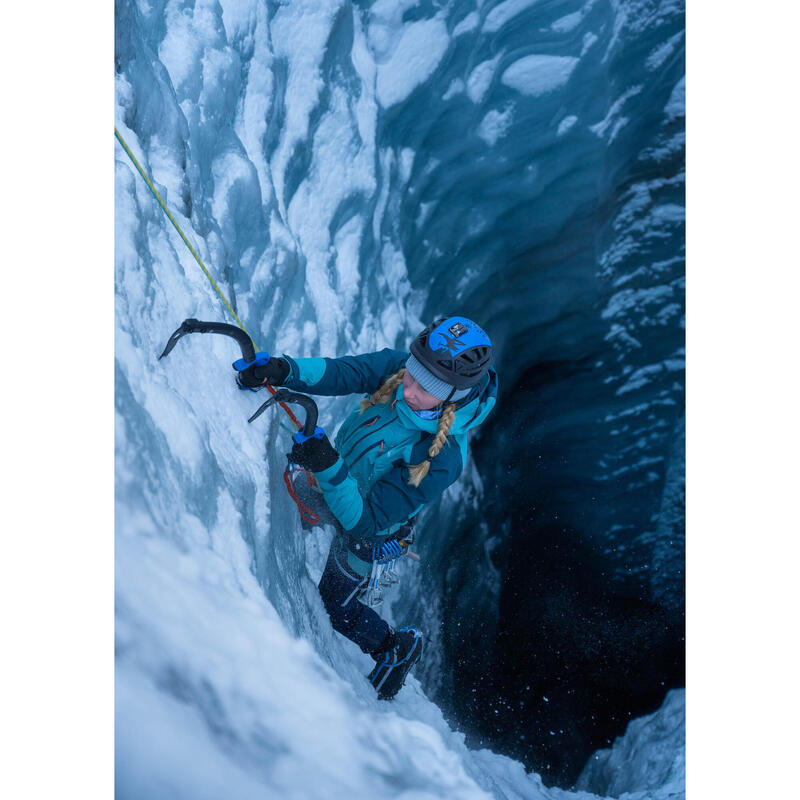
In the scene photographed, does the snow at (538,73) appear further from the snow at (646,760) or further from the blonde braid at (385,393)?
the snow at (646,760)

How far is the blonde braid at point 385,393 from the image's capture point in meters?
1.71

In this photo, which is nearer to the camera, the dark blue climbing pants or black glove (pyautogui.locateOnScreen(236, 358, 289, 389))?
black glove (pyautogui.locateOnScreen(236, 358, 289, 389))

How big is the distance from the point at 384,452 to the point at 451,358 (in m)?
0.32

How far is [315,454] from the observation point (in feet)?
4.70

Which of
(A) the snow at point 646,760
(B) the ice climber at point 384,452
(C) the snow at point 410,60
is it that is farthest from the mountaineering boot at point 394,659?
(C) the snow at point 410,60

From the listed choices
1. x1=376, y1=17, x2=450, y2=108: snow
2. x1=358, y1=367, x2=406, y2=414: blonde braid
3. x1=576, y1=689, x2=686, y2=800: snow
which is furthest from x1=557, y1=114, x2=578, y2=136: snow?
x1=576, y1=689, x2=686, y2=800: snow

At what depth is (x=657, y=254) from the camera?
3178mm

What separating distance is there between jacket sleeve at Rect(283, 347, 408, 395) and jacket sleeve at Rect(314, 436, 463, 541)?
0.24 m

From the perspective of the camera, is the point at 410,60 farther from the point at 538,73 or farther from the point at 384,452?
the point at 384,452

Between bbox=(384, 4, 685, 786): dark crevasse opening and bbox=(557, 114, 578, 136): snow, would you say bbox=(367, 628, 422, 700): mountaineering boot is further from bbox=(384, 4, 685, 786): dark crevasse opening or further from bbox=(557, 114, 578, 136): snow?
bbox=(557, 114, 578, 136): snow

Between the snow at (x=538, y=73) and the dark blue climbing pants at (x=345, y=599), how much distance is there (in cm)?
197

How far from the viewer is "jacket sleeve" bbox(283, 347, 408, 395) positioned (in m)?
1.68

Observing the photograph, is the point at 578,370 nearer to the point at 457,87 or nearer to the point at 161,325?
the point at 457,87
